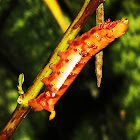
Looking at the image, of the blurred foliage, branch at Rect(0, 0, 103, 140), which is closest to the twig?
branch at Rect(0, 0, 103, 140)

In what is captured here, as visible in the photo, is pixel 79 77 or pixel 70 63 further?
pixel 79 77

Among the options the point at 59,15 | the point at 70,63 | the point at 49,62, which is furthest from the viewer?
the point at 59,15

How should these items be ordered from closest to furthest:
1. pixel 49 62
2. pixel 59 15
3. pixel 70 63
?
pixel 49 62 < pixel 70 63 < pixel 59 15

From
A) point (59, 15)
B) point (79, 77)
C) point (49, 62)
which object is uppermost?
point (49, 62)

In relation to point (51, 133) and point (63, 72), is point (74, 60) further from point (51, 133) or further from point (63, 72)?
point (51, 133)

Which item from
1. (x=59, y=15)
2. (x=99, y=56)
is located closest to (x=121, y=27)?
(x=99, y=56)

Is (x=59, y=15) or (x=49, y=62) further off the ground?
(x=49, y=62)

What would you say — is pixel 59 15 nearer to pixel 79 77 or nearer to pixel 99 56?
pixel 79 77
